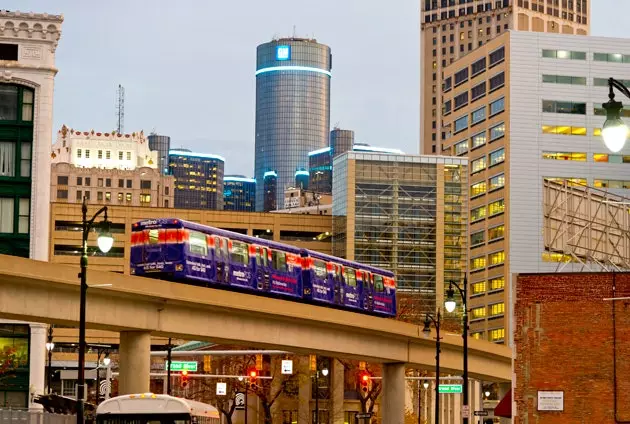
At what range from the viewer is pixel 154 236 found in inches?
2346

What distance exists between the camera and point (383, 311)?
79.2 m

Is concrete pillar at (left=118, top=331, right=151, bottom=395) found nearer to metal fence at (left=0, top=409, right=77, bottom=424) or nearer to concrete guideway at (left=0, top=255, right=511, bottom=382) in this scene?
concrete guideway at (left=0, top=255, right=511, bottom=382)

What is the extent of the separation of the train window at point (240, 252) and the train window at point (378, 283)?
16.5m

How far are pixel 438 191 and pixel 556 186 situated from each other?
137m

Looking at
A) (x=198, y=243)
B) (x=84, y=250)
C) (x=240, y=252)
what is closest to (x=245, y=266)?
(x=240, y=252)

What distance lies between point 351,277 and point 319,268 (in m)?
4.84

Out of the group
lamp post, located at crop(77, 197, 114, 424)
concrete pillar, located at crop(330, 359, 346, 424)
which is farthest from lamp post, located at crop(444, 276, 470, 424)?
concrete pillar, located at crop(330, 359, 346, 424)

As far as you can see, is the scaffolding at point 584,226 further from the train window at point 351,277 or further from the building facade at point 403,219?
the building facade at point 403,219

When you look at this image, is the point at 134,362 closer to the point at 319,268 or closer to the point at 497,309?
the point at 319,268

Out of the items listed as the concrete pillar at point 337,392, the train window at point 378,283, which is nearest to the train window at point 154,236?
the train window at point 378,283

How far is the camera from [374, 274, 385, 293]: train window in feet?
260

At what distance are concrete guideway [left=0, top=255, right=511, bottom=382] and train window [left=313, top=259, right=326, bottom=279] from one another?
252cm

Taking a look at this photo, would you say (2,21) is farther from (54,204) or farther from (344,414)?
(54,204)

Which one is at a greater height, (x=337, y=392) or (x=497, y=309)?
(x=497, y=309)
